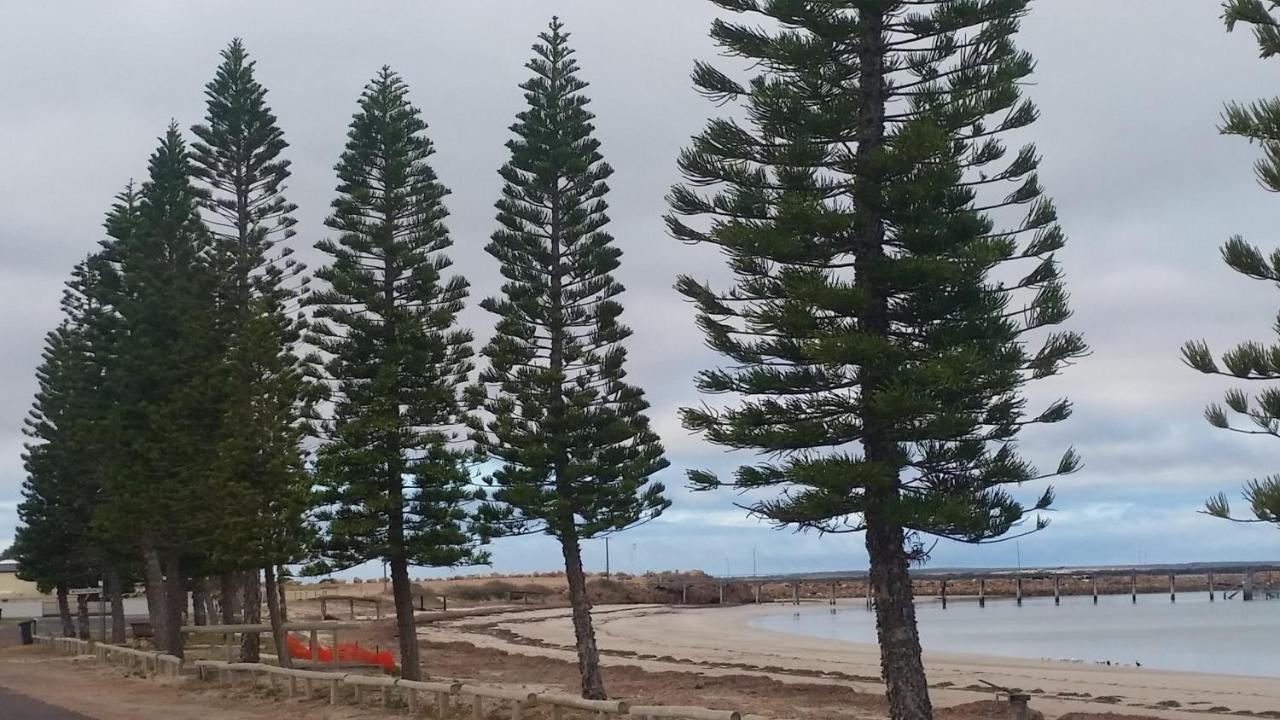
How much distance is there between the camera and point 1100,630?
57.6 m

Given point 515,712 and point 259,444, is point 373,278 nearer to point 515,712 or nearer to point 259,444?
point 259,444

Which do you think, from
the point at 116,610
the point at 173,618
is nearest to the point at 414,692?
the point at 173,618

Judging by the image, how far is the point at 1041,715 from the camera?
18.8 metres

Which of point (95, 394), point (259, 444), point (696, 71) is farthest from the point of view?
point (95, 394)

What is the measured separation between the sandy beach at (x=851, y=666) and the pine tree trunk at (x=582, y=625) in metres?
5.59

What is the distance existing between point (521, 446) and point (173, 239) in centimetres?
1294

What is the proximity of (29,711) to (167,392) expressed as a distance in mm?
13540

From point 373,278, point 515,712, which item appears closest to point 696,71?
point 515,712

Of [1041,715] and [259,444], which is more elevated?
[259,444]

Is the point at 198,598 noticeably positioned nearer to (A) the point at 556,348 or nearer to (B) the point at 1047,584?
(A) the point at 556,348

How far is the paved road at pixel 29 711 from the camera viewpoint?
1684cm

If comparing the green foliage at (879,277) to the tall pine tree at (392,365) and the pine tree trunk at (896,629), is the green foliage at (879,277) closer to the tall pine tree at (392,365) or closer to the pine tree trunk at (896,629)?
the pine tree trunk at (896,629)

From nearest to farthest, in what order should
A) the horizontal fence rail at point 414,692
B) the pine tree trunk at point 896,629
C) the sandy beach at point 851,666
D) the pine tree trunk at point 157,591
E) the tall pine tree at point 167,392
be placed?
1. the horizontal fence rail at point 414,692
2. the pine tree trunk at point 896,629
3. the sandy beach at point 851,666
4. the tall pine tree at point 167,392
5. the pine tree trunk at point 157,591

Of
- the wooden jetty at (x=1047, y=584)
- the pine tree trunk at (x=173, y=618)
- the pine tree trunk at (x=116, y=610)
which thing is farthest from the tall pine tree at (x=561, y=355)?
the wooden jetty at (x=1047, y=584)
